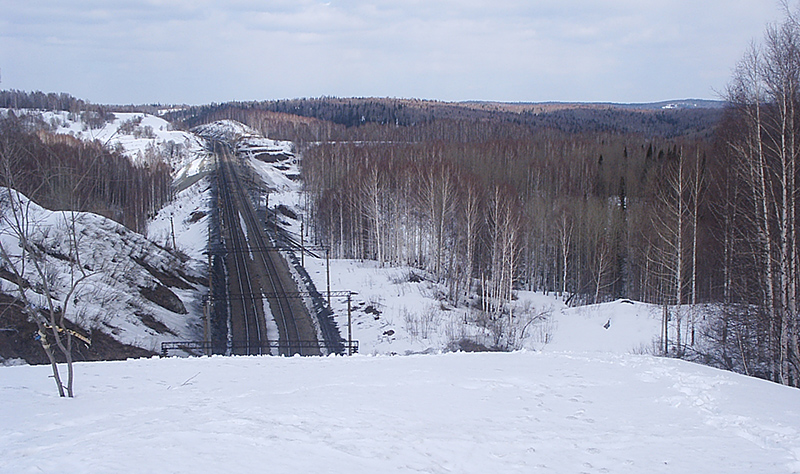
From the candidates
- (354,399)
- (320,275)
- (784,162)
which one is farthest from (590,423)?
(320,275)

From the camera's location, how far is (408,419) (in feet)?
26.2

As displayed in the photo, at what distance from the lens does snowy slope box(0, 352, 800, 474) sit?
628 cm

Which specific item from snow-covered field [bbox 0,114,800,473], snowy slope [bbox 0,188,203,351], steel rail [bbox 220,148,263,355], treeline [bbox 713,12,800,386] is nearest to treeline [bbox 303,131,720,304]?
steel rail [bbox 220,148,263,355]

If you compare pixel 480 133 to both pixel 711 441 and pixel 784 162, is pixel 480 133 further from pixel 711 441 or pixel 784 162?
pixel 711 441

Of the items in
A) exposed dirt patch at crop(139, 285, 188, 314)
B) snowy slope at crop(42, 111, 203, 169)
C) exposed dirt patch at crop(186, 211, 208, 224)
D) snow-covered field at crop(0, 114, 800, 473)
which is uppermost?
snowy slope at crop(42, 111, 203, 169)

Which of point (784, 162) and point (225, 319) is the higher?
point (784, 162)

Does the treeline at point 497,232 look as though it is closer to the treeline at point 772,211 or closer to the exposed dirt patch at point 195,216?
the treeline at point 772,211

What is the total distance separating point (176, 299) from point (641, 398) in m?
24.5

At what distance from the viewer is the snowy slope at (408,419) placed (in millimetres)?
6281

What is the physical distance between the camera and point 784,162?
12.7 m

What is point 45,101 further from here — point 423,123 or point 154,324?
point 154,324

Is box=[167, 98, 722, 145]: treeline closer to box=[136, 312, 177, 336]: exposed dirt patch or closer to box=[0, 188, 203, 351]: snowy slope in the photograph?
box=[0, 188, 203, 351]: snowy slope

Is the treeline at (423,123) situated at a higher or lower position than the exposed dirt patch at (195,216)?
higher

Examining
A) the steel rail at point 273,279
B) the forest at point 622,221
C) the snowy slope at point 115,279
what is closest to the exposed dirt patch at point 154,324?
the snowy slope at point 115,279
